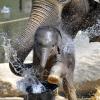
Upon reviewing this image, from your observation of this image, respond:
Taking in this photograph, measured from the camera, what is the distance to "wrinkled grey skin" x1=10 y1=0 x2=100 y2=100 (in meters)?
3.42

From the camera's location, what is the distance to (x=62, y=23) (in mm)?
3738

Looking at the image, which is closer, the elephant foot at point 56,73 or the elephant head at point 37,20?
the elephant foot at point 56,73

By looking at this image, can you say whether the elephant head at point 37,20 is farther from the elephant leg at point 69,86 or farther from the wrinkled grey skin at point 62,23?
the elephant leg at point 69,86

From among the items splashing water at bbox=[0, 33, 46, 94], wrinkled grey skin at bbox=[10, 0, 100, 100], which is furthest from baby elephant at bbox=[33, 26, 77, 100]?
splashing water at bbox=[0, 33, 46, 94]

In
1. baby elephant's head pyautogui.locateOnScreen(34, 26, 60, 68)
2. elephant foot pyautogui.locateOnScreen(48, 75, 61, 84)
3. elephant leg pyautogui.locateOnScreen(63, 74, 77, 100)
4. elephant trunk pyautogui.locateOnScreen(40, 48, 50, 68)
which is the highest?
baby elephant's head pyautogui.locateOnScreen(34, 26, 60, 68)

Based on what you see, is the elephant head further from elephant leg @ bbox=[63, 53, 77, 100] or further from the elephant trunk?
elephant leg @ bbox=[63, 53, 77, 100]

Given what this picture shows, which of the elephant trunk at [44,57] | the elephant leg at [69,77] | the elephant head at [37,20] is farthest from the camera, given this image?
the elephant leg at [69,77]

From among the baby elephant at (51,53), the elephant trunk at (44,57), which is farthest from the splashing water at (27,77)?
the elephant trunk at (44,57)

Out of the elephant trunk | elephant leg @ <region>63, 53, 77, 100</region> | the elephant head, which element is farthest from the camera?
elephant leg @ <region>63, 53, 77, 100</region>

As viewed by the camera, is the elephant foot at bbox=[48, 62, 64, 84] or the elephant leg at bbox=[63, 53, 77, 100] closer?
the elephant foot at bbox=[48, 62, 64, 84]

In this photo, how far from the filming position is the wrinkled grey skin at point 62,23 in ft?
11.2

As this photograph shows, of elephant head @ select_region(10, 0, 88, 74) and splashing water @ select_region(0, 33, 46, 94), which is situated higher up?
elephant head @ select_region(10, 0, 88, 74)

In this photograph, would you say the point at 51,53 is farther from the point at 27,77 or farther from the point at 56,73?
the point at 27,77

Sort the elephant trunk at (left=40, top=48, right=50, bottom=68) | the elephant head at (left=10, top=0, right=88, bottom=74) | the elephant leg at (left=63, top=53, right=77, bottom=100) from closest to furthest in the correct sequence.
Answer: the elephant trunk at (left=40, top=48, right=50, bottom=68), the elephant head at (left=10, top=0, right=88, bottom=74), the elephant leg at (left=63, top=53, right=77, bottom=100)
